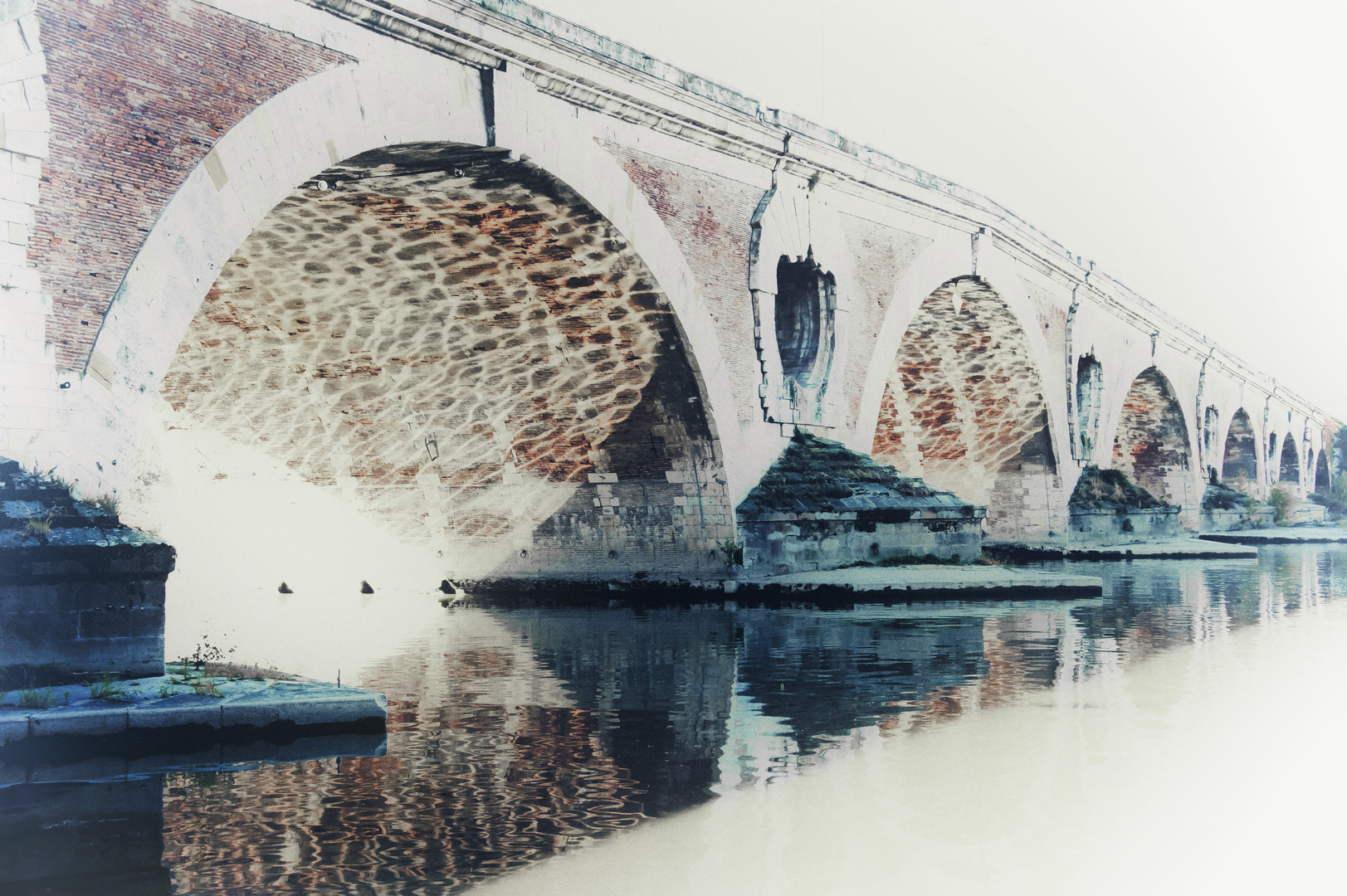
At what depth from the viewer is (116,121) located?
265 inches

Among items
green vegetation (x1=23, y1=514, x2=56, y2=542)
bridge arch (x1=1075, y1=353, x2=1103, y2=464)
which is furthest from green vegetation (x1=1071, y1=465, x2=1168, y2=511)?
green vegetation (x1=23, y1=514, x2=56, y2=542)

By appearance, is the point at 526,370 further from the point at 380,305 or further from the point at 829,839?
the point at 829,839

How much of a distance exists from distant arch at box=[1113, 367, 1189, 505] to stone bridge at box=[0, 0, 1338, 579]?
11400mm

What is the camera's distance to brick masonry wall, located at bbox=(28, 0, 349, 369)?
634 cm

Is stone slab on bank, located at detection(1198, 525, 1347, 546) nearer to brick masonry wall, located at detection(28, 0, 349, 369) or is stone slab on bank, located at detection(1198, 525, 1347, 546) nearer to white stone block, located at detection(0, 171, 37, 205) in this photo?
brick masonry wall, located at detection(28, 0, 349, 369)

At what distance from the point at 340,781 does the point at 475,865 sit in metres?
1.24

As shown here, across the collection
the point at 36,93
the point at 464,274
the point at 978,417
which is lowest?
the point at 978,417

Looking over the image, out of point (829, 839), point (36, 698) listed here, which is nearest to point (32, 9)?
point (36, 698)

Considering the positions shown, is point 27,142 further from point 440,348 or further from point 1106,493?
point 1106,493

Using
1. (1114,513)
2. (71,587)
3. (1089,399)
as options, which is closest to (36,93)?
(71,587)

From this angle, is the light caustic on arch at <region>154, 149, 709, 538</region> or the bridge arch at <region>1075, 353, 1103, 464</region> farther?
the bridge arch at <region>1075, 353, 1103, 464</region>

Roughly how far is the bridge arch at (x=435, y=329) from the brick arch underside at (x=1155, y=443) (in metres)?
20.3

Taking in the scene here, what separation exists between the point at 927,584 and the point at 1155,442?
22.0m

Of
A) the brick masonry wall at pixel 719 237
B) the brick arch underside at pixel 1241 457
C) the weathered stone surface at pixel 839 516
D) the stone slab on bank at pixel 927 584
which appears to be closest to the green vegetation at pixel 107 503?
the brick masonry wall at pixel 719 237
